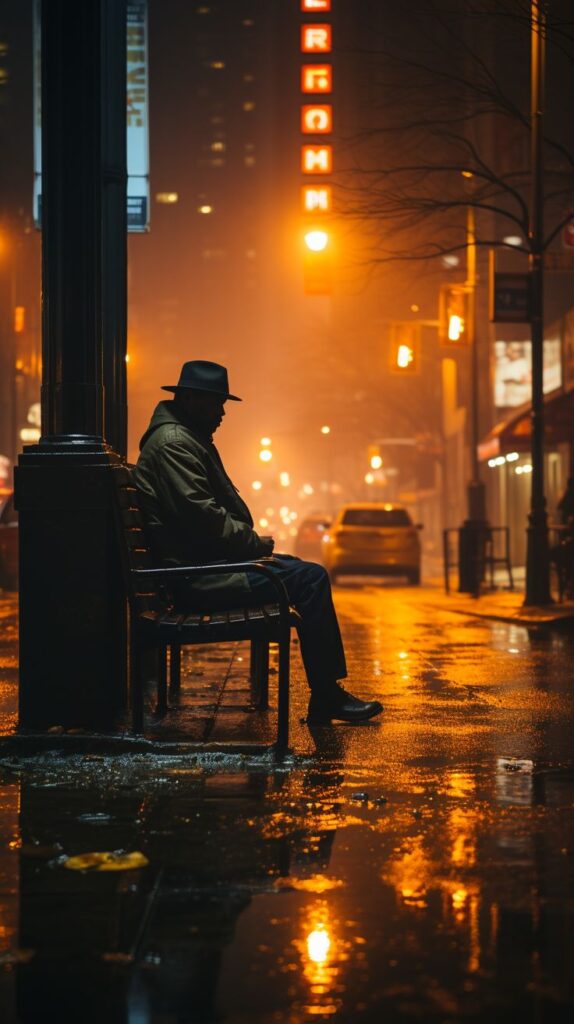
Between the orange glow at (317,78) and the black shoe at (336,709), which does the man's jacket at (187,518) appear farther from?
the orange glow at (317,78)

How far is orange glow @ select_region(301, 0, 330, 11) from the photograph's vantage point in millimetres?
31656

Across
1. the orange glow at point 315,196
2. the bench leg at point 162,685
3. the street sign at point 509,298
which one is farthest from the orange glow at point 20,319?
the bench leg at point 162,685

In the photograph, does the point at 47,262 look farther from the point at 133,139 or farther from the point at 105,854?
the point at 133,139

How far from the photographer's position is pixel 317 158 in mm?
30891

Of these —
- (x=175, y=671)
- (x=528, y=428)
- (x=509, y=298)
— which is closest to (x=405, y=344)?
(x=528, y=428)

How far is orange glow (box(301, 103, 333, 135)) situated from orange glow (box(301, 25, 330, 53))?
1.23 metres

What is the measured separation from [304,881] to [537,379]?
1671cm

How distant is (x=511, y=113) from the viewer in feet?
67.7

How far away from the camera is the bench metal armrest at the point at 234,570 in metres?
5.99

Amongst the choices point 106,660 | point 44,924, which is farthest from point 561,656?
point 44,924

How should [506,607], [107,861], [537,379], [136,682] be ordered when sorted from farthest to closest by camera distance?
[537,379] → [506,607] → [136,682] → [107,861]

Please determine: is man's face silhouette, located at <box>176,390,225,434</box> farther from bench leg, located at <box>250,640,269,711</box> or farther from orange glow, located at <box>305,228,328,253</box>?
orange glow, located at <box>305,228,328,253</box>

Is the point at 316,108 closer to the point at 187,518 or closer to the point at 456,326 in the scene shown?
the point at 456,326

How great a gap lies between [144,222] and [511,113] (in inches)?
219
